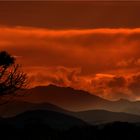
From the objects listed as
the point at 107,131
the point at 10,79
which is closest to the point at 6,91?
the point at 10,79

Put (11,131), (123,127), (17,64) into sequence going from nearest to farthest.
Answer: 1. (17,64)
2. (11,131)
3. (123,127)

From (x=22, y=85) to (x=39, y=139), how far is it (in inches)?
278

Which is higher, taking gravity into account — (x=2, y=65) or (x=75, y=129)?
(x=2, y=65)

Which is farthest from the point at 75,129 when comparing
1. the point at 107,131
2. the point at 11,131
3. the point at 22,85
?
the point at 22,85

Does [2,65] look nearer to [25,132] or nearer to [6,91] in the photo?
[6,91]

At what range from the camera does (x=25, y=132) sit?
7056cm

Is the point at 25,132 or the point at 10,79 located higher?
the point at 10,79

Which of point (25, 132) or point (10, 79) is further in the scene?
point (25, 132)

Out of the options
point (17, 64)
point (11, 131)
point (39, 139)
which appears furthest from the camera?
point (11, 131)

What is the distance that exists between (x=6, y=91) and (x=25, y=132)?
10945mm

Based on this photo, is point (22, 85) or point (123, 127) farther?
point (123, 127)

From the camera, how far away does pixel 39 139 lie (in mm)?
63406

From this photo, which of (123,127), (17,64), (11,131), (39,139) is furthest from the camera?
(123,127)

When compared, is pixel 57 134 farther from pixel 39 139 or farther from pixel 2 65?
pixel 2 65
